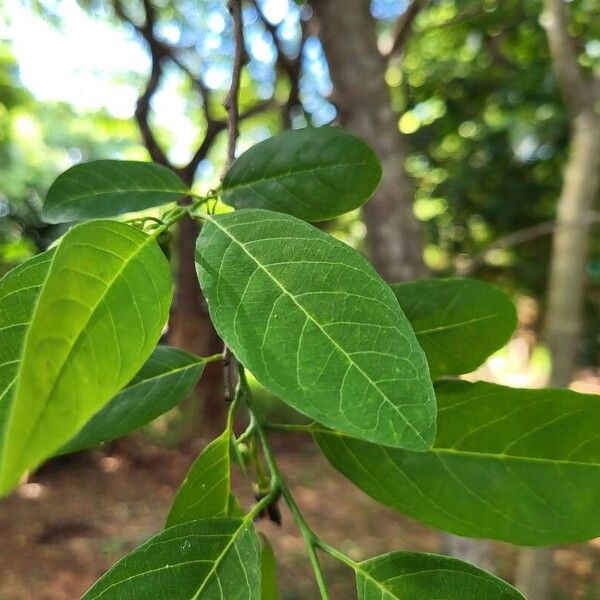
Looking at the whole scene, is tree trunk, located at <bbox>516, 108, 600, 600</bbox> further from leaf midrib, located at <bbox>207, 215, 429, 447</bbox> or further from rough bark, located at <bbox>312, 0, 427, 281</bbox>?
leaf midrib, located at <bbox>207, 215, 429, 447</bbox>

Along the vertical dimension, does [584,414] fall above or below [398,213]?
below

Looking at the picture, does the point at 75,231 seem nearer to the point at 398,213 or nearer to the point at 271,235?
the point at 271,235

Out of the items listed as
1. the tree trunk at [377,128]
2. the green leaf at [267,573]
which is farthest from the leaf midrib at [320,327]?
the tree trunk at [377,128]

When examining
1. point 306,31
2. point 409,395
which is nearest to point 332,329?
point 409,395

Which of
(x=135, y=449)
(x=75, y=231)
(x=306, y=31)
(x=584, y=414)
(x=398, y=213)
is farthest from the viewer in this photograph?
(x=135, y=449)

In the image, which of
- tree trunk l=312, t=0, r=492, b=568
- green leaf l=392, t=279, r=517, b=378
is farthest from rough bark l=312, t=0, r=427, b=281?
green leaf l=392, t=279, r=517, b=378

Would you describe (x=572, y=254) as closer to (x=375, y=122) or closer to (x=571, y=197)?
(x=571, y=197)

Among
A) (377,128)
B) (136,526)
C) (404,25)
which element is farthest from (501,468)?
(136,526)

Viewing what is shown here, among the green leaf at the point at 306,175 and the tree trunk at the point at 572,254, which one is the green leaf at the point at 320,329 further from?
the tree trunk at the point at 572,254

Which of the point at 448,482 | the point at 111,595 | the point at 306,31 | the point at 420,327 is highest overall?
the point at 306,31
